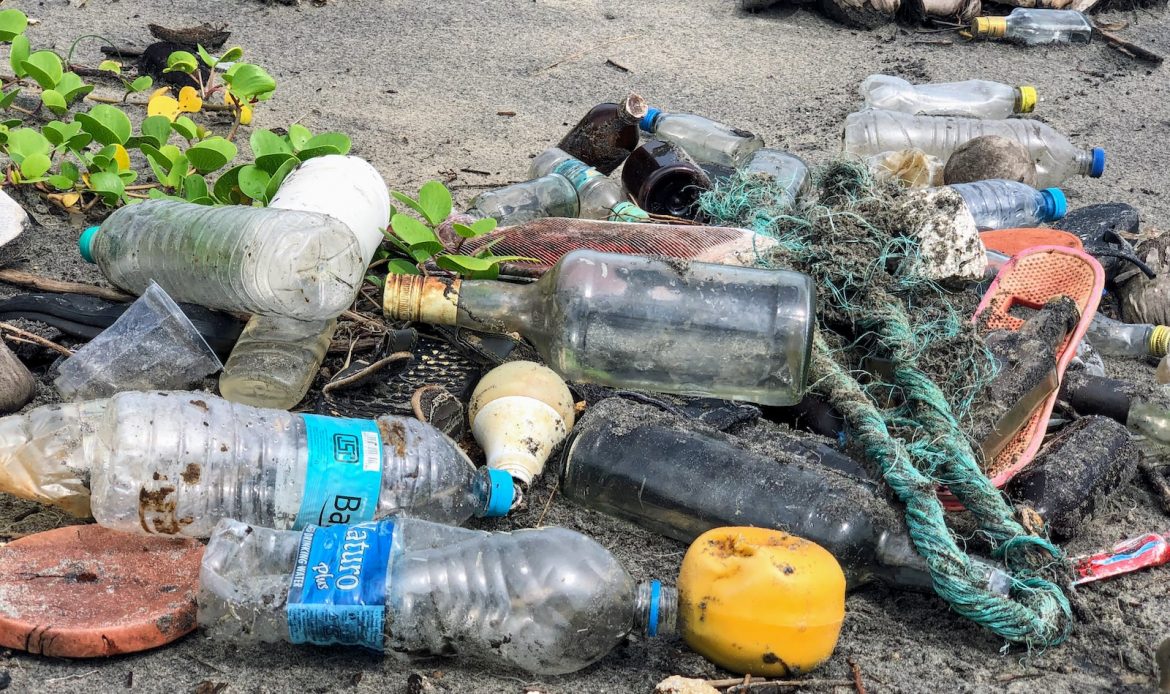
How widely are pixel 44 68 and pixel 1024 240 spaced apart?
9.80ft

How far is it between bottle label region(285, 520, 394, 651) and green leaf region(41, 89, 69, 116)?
7.40ft

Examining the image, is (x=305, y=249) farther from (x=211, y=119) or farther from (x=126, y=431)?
(x=211, y=119)

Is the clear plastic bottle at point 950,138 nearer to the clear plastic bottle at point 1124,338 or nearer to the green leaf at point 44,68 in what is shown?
the clear plastic bottle at point 1124,338

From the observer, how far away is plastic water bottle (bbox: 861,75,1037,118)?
13.9ft

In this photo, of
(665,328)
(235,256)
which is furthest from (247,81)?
(665,328)

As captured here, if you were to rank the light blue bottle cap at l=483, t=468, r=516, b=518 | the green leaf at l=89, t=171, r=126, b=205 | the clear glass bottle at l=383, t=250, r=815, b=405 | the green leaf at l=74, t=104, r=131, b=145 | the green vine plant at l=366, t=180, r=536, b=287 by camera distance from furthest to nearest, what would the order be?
the green leaf at l=74, t=104, r=131, b=145 → the green leaf at l=89, t=171, r=126, b=205 → the green vine plant at l=366, t=180, r=536, b=287 → the clear glass bottle at l=383, t=250, r=815, b=405 → the light blue bottle cap at l=483, t=468, r=516, b=518

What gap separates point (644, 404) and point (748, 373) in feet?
0.77

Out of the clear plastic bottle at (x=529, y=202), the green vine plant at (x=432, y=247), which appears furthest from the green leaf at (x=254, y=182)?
the clear plastic bottle at (x=529, y=202)

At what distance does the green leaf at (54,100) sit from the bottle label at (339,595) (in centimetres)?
225

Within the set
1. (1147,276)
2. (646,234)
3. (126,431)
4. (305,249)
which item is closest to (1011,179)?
(1147,276)

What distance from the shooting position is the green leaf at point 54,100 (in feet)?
10.6

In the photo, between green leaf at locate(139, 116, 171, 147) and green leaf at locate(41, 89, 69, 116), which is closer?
green leaf at locate(139, 116, 171, 147)

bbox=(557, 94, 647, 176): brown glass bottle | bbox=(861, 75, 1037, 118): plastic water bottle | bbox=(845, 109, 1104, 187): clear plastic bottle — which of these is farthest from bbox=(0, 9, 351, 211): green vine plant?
bbox=(861, 75, 1037, 118): plastic water bottle

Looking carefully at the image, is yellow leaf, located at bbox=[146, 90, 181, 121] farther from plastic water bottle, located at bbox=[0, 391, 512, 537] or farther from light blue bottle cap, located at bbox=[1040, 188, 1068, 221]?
light blue bottle cap, located at bbox=[1040, 188, 1068, 221]
